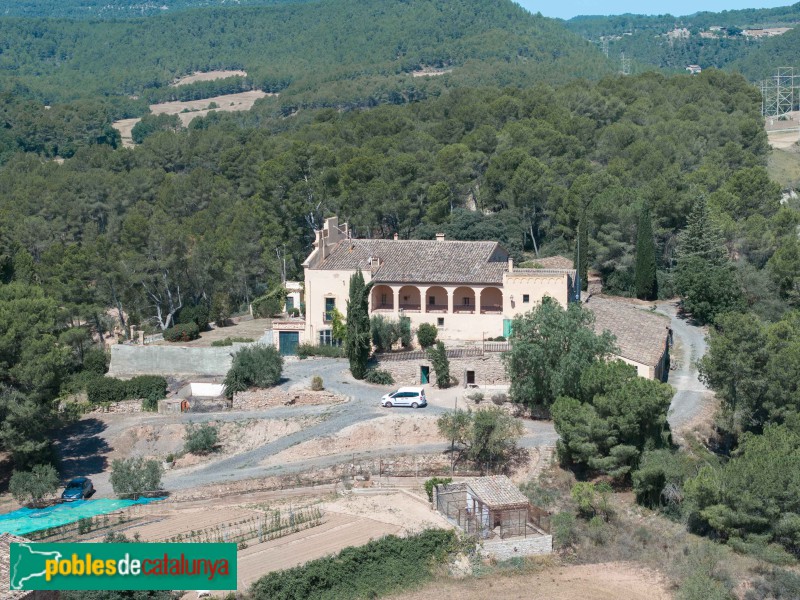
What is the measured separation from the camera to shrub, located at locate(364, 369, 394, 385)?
143ft

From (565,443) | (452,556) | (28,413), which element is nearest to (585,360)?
(565,443)

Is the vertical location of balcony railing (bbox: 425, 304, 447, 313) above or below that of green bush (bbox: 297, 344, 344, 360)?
above

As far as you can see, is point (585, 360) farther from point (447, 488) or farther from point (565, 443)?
point (447, 488)

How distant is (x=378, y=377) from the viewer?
43.7 m

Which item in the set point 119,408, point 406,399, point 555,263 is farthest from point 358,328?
point 555,263

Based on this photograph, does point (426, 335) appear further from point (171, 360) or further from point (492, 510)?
point (492, 510)

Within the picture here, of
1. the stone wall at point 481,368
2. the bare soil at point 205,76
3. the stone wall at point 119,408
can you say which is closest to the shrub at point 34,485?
the stone wall at point 119,408

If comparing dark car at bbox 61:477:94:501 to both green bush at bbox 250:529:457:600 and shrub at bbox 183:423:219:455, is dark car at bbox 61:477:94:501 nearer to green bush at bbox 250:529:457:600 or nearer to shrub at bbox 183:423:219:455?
shrub at bbox 183:423:219:455

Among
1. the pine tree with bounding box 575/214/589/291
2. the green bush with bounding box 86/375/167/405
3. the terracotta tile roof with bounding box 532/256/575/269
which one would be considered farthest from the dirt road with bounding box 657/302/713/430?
the green bush with bounding box 86/375/167/405

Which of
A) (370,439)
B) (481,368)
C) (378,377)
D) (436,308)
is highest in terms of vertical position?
(436,308)

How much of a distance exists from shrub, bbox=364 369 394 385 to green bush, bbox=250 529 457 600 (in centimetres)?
1234

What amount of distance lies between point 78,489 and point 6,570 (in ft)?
32.9

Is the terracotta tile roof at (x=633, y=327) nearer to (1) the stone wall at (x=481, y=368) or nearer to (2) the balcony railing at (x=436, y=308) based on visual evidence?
(1) the stone wall at (x=481, y=368)

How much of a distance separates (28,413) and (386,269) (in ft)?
55.1
